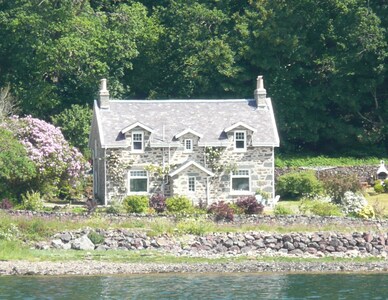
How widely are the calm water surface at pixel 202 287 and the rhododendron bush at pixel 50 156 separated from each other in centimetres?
1382

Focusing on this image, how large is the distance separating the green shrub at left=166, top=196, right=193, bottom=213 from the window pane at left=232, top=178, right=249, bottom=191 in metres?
4.96

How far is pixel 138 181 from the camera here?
237 ft

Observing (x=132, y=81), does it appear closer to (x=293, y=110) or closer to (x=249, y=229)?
(x=293, y=110)

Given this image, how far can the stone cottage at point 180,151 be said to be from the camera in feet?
237

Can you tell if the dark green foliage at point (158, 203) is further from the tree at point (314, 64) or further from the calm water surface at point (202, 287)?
the tree at point (314, 64)

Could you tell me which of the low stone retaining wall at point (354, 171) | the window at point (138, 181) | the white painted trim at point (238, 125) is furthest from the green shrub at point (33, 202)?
the low stone retaining wall at point (354, 171)

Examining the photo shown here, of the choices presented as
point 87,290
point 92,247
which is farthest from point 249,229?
point 87,290

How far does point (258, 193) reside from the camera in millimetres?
72438

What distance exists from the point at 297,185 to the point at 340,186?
9.83 feet

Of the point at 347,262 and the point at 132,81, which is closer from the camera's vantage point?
the point at 347,262

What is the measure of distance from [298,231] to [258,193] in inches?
293

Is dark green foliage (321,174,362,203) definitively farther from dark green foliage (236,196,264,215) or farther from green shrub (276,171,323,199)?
dark green foliage (236,196,264,215)

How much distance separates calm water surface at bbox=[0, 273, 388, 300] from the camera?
55312mm

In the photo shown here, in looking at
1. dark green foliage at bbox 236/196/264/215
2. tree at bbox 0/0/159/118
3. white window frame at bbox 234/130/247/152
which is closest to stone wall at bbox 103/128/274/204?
white window frame at bbox 234/130/247/152
